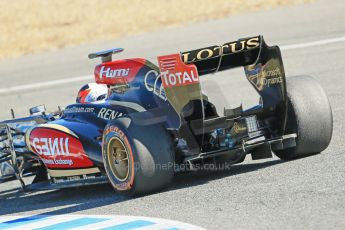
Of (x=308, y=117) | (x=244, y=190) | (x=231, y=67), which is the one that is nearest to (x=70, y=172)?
(x=231, y=67)

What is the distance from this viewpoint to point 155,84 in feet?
25.7

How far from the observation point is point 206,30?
67.0ft

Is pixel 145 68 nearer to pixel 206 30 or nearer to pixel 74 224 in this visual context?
pixel 74 224

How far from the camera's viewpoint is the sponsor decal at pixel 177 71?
24.1 ft

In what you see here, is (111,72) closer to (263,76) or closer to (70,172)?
(70,172)

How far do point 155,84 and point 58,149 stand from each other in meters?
1.33

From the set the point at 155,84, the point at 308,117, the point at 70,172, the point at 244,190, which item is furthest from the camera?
the point at 70,172

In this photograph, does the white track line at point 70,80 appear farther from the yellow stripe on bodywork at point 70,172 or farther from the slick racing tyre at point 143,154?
the slick racing tyre at point 143,154

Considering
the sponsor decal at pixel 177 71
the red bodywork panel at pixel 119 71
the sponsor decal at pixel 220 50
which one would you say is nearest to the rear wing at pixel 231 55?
the sponsor decal at pixel 220 50

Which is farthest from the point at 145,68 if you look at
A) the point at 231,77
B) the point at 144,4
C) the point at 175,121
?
the point at 144,4

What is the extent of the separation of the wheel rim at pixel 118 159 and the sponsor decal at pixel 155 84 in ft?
1.85

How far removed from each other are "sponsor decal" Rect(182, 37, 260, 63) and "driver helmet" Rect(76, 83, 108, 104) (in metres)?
1.56

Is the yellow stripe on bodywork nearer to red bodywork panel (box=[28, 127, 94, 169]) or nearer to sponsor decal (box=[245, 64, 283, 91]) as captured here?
red bodywork panel (box=[28, 127, 94, 169])

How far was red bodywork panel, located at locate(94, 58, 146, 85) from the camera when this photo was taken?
7938 millimetres
